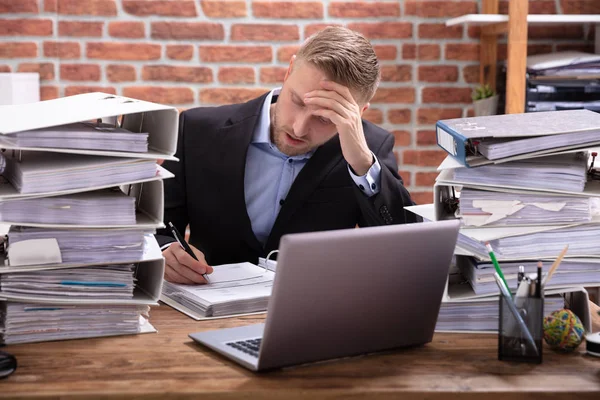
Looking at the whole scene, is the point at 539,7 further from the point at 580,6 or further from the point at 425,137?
the point at 425,137

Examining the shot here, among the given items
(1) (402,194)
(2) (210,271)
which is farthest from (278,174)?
(2) (210,271)

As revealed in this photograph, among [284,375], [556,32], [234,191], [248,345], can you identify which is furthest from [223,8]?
[284,375]

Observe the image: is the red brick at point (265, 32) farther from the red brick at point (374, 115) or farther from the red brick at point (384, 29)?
the red brick at point (374, 115)

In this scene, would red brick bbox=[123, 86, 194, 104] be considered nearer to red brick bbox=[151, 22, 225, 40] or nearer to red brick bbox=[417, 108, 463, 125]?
red brick bbox=[151, 22, 225, 40]

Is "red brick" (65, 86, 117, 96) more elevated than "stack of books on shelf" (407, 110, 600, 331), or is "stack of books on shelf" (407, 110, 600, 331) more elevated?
"red brick" (65, 86, 117, 96)

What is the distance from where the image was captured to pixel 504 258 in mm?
1277

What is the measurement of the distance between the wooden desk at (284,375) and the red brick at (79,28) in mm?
1989

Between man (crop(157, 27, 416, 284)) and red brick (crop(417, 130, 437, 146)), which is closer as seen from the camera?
man (crop(157, 27, 416, 284))

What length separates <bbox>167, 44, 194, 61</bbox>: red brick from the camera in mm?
3002

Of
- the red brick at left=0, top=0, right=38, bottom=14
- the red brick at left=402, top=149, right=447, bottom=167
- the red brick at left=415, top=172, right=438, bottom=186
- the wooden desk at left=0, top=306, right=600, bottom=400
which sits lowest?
the wooden desk at left=0, top=306, right=600, bottom=400

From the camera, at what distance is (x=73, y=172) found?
3.93 ft

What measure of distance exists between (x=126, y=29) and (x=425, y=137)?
1238 mm

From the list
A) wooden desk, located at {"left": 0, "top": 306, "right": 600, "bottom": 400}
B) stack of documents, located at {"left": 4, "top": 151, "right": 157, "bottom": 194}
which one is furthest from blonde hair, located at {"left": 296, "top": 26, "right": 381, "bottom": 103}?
wooden desk, located at {"left": 0, "top": 306, "right": 600, "bottom": 400}

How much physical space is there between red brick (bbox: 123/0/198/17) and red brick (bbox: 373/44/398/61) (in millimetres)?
724
